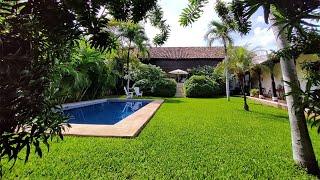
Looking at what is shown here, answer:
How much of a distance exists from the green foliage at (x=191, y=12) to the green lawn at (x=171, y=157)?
12.7 ft

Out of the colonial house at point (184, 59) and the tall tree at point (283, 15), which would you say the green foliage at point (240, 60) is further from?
the colonial house at point (184, 59)

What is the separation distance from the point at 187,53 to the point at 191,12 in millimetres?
43859

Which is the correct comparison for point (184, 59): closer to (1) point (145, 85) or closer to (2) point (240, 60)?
(1) point (145, 85)

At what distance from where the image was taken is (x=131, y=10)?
1429 millimetres

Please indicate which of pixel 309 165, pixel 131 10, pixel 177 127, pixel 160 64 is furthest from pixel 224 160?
pixel 160 64

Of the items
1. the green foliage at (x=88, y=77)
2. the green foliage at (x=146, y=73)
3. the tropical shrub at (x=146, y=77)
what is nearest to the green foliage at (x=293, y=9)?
the green foliage at (x=88, y=77)

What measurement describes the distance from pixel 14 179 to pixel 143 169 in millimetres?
2205

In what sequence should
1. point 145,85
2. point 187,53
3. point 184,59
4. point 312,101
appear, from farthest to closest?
point 187,53 < point 184,59 < point 145,85 < point 312,101

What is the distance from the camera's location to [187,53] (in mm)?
45219

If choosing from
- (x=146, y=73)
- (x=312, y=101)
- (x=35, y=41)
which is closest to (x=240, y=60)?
(x=146, y=73)

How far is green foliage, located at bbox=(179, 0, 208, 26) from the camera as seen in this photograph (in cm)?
182

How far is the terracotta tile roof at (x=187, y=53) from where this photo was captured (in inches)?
1715

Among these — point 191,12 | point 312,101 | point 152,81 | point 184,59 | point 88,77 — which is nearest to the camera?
point 312,101

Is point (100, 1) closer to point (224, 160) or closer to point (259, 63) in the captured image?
point (224, 160)
